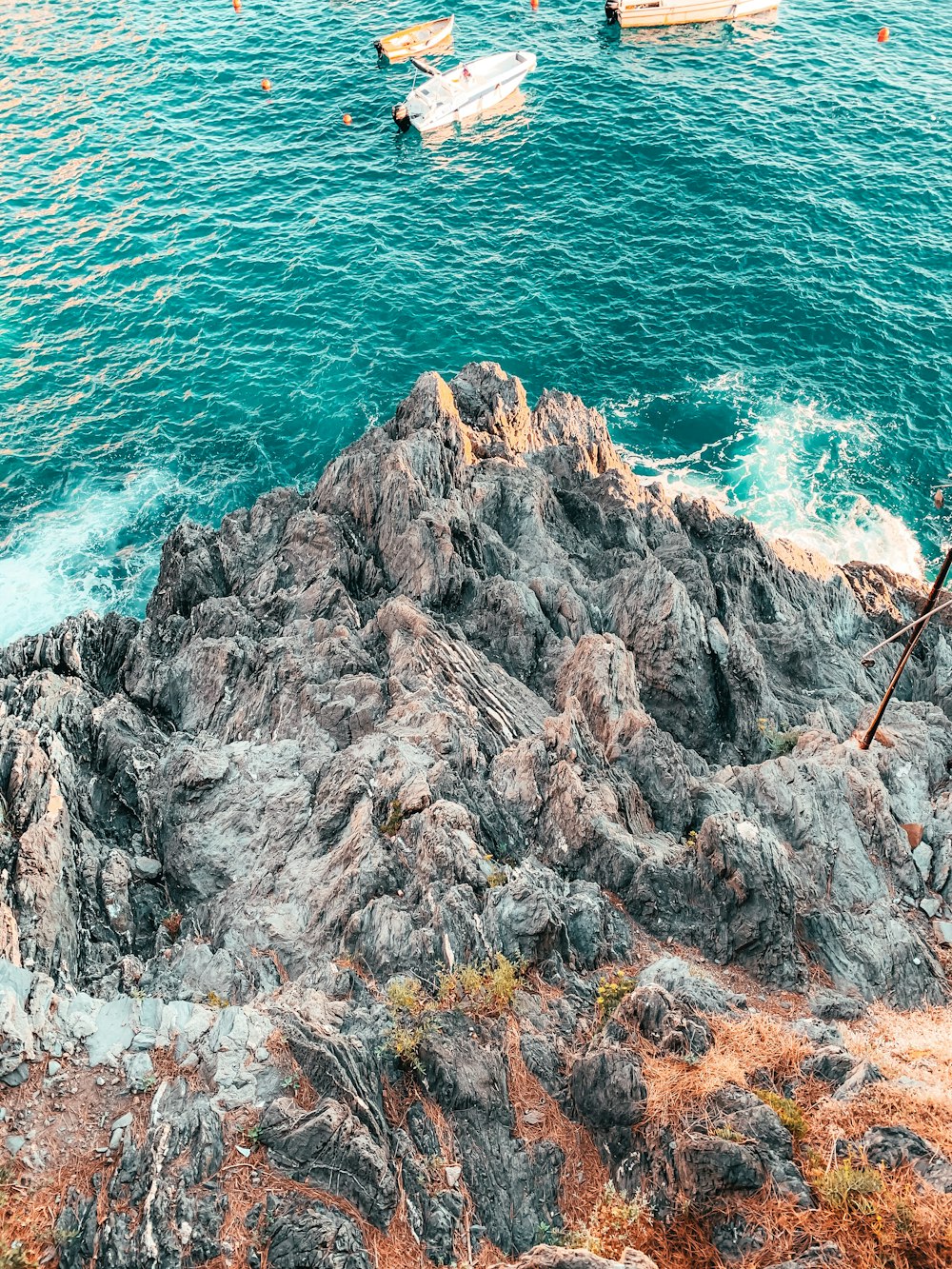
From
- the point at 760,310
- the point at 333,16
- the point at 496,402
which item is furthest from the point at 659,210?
the point at 333,16

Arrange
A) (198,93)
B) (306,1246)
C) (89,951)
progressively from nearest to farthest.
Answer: (306,1246) < (89,951) < (198,93)

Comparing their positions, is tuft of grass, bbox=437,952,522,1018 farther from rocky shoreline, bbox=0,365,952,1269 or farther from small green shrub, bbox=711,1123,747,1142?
small green shrub, bbox=711,1123,747,1142

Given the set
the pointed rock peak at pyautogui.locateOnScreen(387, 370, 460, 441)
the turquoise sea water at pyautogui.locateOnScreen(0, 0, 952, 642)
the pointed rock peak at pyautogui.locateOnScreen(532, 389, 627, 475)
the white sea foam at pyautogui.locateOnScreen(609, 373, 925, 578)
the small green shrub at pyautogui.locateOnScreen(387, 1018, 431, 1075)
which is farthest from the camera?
the turquoise sea water at pyautogui.locateOnScreen(0, 0, 952, 642)

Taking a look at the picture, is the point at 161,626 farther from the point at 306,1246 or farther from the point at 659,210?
the point at 659,210

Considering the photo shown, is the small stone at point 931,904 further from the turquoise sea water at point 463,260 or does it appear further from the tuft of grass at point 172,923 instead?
the turquoise sea water at point 463,260

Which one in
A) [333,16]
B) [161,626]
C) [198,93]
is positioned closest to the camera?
[161,626]

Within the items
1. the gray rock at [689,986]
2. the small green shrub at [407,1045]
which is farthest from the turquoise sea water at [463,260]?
the gray rock at [689,986]

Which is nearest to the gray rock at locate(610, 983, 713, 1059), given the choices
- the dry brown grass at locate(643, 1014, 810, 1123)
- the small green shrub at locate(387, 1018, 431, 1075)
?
the dry brown grass at locate(643, 1014, 810, 1123)
